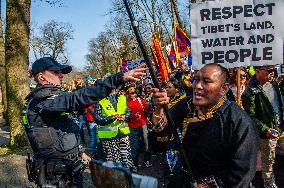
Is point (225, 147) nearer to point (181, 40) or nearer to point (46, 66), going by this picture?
point (46, 66)

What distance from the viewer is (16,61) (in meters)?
10.5

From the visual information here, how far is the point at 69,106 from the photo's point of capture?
3.50 meters

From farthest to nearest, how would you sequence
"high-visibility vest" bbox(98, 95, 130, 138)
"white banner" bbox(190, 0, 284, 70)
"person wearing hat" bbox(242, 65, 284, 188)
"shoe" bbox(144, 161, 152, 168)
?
"shoe" bbox(144, 161, 152, 168), "high-visibility vest" bbox(98, 95, 130, 138), "person wearing hat" bbox(242, 65, 284, 188), "white banner" bbox(190, 0, 284, 70)

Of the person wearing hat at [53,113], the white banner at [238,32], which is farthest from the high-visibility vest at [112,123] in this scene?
the person wearing hat at [53,113]

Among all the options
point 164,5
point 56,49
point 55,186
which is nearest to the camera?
point 55,186

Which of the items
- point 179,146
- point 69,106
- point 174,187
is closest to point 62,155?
point 69,106

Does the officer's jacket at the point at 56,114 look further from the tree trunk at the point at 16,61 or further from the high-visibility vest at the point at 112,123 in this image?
the tree trunk at the point at 16,61

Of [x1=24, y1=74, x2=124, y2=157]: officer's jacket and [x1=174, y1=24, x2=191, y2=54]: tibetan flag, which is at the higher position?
[x1=174, y1=24, x2=191, y2=54]: tibetan flag

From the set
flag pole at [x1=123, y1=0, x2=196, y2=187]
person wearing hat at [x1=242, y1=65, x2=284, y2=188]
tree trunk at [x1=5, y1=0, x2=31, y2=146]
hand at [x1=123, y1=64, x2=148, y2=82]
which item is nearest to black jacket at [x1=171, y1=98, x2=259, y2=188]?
flag pole at [x1=123, y1=0, x2=196, y2=187]

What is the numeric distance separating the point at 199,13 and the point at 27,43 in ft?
23.2

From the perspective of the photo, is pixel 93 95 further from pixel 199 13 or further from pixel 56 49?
pixel 56 49

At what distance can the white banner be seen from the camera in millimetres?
4832

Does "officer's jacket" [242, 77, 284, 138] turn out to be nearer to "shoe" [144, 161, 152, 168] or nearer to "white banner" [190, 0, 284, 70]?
"white banner" [190, 0, 284, 70]

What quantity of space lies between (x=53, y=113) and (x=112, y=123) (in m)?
3.12
